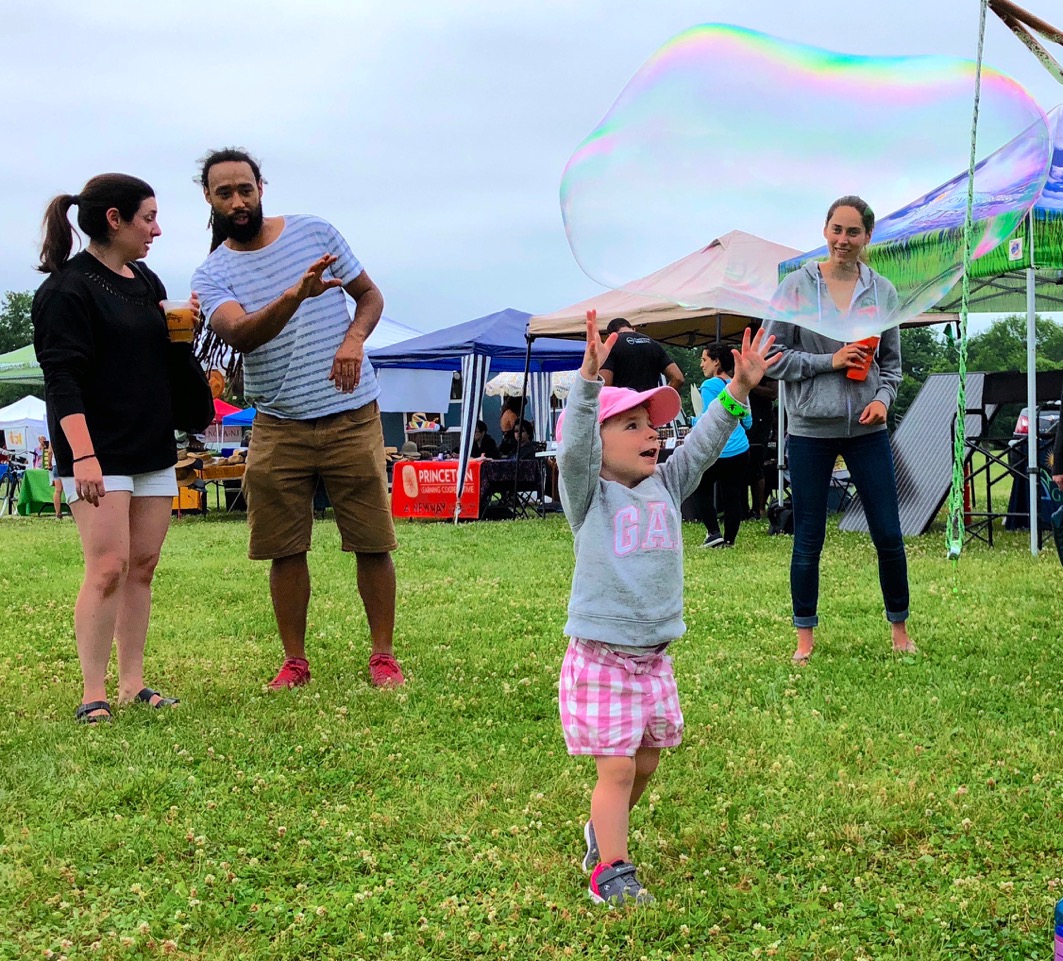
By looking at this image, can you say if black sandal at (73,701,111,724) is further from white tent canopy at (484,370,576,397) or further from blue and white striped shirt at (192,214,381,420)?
white tent canopy at (484,370,576,397)

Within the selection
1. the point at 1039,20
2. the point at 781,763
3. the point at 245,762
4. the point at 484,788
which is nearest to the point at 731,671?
the point at 781,763

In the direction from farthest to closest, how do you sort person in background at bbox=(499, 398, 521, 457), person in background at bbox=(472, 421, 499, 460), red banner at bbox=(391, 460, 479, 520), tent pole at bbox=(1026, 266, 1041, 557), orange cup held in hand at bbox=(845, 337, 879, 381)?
person in background at bbox=(472, 421, 499, 460) → person in background at bbox=(499, 398, 521, 457) → red banner at bbox=(391, 460, 479, 520) → tent pole at bbox=(1026, 266, 1041, 557) → orange cup held in hand at bbox=(845, 337, 879, 381)

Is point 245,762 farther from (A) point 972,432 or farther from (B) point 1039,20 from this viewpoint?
(A) point 972,432

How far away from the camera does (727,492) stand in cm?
1002

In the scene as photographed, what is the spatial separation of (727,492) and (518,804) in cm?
698

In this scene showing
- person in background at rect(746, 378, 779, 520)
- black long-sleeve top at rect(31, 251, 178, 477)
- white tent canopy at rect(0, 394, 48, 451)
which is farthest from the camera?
white tent canopy at rect(0, 394, 48, 451)

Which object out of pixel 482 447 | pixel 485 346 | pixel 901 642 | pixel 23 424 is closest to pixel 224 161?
pixel 901 642

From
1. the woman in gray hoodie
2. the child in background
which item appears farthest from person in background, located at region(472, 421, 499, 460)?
the child in background

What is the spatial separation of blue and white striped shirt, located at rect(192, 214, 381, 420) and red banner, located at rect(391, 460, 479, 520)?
9670 millimetres

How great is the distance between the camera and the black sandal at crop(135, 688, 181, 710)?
4531 mm

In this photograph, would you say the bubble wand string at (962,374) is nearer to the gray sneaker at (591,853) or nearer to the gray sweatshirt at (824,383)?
the gray sweatshirt at (824,383)

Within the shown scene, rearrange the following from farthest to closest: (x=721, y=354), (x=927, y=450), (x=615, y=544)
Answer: (x=927, y=450) < (x=721, y=354) < (x=615, y=544)

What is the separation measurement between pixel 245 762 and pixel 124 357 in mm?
1837

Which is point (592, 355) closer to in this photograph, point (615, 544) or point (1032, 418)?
point (615, 544)
